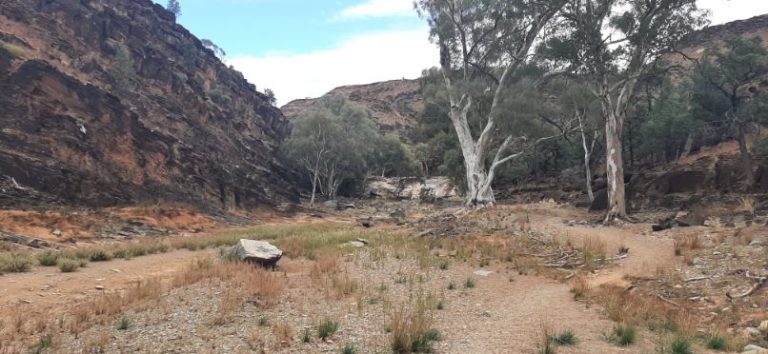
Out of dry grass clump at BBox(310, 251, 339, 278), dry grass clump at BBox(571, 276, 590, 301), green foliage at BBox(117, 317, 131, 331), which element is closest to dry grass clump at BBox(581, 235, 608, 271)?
dry grass clump at BBox(571, 276, 590, 301)

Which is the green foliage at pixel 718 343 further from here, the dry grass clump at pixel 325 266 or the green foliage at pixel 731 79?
the green foliage at pixel 731 79

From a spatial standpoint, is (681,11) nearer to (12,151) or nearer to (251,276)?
(251,276)

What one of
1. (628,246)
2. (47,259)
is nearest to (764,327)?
(628,246)

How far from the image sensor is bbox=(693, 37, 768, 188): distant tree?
1107 inches

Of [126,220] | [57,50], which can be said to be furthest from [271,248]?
[57,50]

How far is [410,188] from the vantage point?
209 ft

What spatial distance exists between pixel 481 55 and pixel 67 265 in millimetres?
26777

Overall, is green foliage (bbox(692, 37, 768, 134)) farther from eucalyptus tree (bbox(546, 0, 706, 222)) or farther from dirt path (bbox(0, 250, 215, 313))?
dirt path (bbox(0, 250, 215, 313))

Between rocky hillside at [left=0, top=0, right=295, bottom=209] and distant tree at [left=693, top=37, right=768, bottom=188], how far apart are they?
35.8 m

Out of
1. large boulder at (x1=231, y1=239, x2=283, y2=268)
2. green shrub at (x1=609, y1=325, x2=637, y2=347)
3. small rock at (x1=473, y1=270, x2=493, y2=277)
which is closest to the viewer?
green shrub at (x1=609, y1=325, x2=637, y2=347)

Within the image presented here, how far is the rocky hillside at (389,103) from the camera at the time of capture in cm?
10544

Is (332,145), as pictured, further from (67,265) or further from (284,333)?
(284,333)

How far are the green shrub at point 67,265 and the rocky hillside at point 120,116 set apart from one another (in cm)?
1114

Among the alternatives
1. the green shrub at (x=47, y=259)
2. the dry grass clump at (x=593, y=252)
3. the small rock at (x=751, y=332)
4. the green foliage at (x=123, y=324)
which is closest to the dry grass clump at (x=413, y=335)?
the green foliage at (x=123, y=324)
